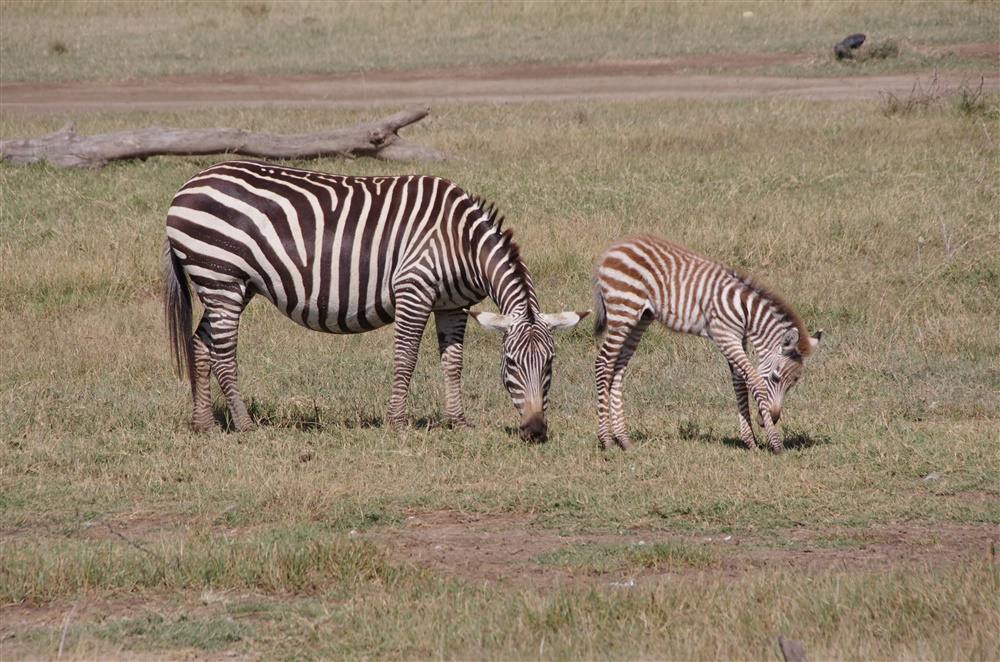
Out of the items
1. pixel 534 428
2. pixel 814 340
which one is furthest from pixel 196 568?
pixel 814 340

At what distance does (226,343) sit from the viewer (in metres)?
9.07

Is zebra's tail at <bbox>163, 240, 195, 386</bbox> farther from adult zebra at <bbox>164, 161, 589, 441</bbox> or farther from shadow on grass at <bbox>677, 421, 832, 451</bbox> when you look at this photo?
shadow on grass at <bbox>677, 421, 832, 451</bbox>

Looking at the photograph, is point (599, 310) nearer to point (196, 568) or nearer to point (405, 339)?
point (405, 339)

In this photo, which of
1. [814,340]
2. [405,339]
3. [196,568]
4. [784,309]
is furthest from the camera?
[405,339]

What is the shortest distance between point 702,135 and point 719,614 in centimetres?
1427

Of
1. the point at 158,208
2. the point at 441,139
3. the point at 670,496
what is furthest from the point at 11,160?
the point at 670,496

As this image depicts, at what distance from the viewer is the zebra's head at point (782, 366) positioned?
8273 millimetres

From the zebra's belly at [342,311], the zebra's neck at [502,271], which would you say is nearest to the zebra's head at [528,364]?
the zebra's neck at [502,271]

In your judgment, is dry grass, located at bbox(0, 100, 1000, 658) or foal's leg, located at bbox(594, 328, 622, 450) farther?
foal's leg, located at bbox(594, 328, 622, 450)

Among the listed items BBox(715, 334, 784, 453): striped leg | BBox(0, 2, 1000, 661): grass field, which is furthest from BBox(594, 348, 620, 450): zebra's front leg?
BBox(715, 334, 784, 453): striped leg

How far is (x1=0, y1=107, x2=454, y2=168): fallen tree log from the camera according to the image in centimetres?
1672

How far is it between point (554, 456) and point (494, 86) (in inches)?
768

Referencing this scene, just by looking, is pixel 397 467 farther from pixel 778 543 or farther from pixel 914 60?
pixel 914 60

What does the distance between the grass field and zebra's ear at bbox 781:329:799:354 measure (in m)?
0.78
